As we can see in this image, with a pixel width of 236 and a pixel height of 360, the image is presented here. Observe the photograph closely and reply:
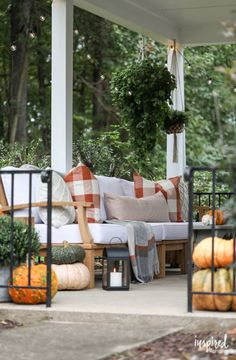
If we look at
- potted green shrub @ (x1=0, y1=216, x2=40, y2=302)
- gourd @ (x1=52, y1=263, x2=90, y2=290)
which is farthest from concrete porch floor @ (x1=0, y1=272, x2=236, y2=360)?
gourd @ (x1=52, y1=263, x2=90, y2=290)

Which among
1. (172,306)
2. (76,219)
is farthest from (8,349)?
(76,219)

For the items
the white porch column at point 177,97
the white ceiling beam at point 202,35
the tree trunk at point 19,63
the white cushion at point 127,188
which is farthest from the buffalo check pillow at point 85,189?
the tree trunk at point 19,63

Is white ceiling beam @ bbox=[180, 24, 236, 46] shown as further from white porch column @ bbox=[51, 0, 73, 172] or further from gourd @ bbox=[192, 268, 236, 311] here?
gourd @ bbox=[192, 268, 236, 311]

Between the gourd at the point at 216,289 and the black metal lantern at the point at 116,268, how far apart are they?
124cm

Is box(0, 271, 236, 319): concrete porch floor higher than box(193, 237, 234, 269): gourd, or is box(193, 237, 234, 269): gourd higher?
box(193, 237, 234, 269): gourd

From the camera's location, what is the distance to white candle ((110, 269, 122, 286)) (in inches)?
255

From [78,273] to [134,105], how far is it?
11.7 ft

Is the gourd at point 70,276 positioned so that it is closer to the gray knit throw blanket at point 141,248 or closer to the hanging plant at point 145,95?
the gray knit throw blanket at point 141,248

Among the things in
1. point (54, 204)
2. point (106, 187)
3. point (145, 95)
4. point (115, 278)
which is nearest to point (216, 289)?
point (115, 278)

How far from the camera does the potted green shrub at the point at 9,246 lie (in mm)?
5586

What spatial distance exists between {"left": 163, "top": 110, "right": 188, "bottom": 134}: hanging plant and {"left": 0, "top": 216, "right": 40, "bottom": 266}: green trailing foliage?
13.7 ft

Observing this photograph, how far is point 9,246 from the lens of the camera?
5.57 m

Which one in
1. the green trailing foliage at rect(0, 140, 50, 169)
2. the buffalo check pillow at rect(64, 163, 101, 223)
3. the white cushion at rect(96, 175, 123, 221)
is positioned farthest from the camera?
the green trailing foliage at rect(0, 140, 50, 169)

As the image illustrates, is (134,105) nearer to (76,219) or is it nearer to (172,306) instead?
(76,219)
